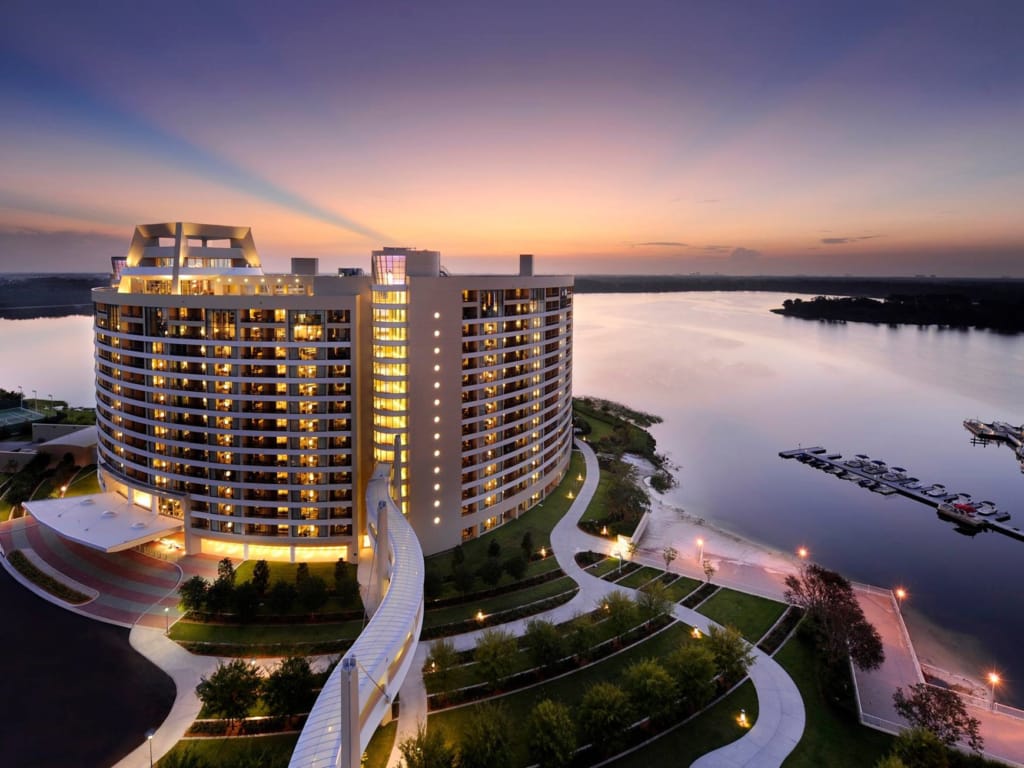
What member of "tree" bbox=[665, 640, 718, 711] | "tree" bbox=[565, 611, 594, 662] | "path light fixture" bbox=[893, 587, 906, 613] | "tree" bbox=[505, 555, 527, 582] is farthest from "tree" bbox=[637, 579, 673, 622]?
"path light fixture" bbox=[893, 587, 906, 613]

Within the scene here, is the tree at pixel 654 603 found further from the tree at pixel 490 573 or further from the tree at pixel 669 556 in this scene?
the tree at pixel 490 573

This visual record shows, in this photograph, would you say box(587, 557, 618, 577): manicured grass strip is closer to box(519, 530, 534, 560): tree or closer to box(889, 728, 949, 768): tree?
box(519, 530, 534, 560): tree

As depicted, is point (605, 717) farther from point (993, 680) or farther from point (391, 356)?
point (391, 356)

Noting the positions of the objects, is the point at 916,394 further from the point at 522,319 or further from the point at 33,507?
the point at 33,507

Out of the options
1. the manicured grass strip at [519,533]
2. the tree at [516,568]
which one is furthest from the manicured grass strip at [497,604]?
the manicured grass strip at [519,533]

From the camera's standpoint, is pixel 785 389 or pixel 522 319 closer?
pixel 522 319

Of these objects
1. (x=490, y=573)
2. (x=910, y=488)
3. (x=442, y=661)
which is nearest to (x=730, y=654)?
(x=442, y=661)

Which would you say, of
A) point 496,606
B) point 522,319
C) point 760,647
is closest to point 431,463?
point 496,606
